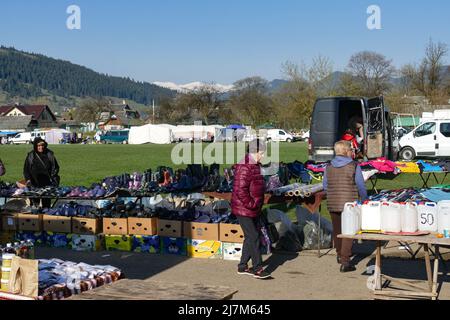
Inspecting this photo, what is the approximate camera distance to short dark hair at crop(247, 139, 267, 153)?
779 centimetres

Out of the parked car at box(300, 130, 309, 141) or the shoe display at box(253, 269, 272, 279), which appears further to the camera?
the parked car at box(300, 130, 309, 141)

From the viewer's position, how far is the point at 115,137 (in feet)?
243

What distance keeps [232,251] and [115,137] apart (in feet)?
217

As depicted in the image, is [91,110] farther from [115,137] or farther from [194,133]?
[194,133]

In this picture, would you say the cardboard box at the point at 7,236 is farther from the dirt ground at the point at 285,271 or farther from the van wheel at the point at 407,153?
the van wheel at the point at 407,153

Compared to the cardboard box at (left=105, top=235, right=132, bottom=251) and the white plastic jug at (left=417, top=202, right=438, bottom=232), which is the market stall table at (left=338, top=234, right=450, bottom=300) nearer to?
the white plastic jug at (left=417, top=202, right=438, bottom=232)

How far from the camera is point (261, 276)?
795 centimetres

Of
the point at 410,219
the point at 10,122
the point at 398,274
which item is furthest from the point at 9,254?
the point at 10,122

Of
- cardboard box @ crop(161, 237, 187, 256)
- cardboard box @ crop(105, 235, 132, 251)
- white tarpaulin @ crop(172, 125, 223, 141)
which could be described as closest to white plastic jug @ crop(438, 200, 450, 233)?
cardboard box @ crop(161, 237, 187, 256)

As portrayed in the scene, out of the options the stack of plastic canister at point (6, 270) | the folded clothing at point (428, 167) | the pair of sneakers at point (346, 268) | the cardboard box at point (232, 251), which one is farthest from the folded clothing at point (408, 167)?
the stack of plastic canister at point (6, 270)

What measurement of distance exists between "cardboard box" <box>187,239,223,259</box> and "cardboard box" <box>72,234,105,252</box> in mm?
1508

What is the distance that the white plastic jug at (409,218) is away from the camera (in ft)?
21.3

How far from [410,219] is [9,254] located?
3889mm
